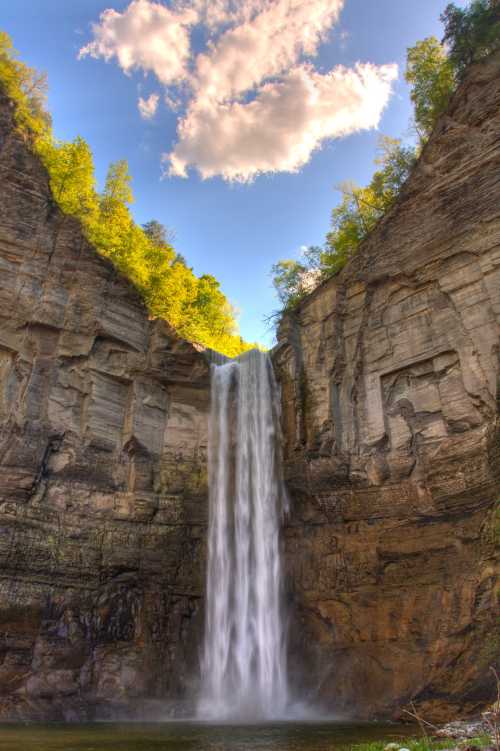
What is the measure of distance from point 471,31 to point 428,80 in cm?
287

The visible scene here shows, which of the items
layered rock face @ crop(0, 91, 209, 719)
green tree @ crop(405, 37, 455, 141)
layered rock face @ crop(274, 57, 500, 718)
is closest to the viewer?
layered rock face @ crop(274, 57, 500, 718)

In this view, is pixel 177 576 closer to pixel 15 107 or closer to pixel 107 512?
pixel 107 512

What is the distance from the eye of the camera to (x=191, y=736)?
37.5 feet

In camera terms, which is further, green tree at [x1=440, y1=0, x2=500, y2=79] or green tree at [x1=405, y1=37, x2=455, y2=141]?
green tree at [x1=405, y1=37, x2=455, y2=141]

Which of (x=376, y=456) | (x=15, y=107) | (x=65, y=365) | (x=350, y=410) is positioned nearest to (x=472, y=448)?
(x=376, y=456)

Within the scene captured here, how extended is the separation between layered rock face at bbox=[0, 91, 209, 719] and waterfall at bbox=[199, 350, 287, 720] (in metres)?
0.61

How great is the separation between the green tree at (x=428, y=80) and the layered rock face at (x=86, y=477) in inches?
527

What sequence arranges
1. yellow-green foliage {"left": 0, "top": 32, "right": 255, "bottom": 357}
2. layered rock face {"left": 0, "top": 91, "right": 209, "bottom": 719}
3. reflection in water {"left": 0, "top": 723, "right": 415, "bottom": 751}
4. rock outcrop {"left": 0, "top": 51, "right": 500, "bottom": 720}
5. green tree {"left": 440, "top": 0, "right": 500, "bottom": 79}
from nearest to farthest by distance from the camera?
reflection in water {"left": 0, "top": 723, "right": 415, "bottom": 751}
rock outcrop {"left": 0, "top": 51, "right": 500, "bottom": 720}
layered rock face {"left": 0, "top": 91, "right": 209, "bottom": 719}
green tree {"left": 440, "top": 0, "right": 500, "bottom": 79}
yellow-green foliage {"left": 0, "top": 32, "right": 255, "bottom": 357}

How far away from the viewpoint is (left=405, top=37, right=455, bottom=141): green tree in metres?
22.9

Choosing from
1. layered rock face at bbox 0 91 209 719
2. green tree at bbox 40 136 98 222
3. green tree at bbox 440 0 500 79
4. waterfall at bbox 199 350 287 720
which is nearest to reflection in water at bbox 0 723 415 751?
layered rock face at bbox 0 91 209 719

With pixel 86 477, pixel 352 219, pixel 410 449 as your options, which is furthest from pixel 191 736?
pixel 352 219

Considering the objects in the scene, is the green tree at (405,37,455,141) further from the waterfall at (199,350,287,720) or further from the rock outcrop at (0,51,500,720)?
the waterfall at (199,350,287,720)

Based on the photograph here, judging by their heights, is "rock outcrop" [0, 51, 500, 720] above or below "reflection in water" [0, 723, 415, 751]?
above

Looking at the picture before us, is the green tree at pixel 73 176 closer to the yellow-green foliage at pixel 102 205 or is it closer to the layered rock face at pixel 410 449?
the yellow-green foliage at pixel 102 205
